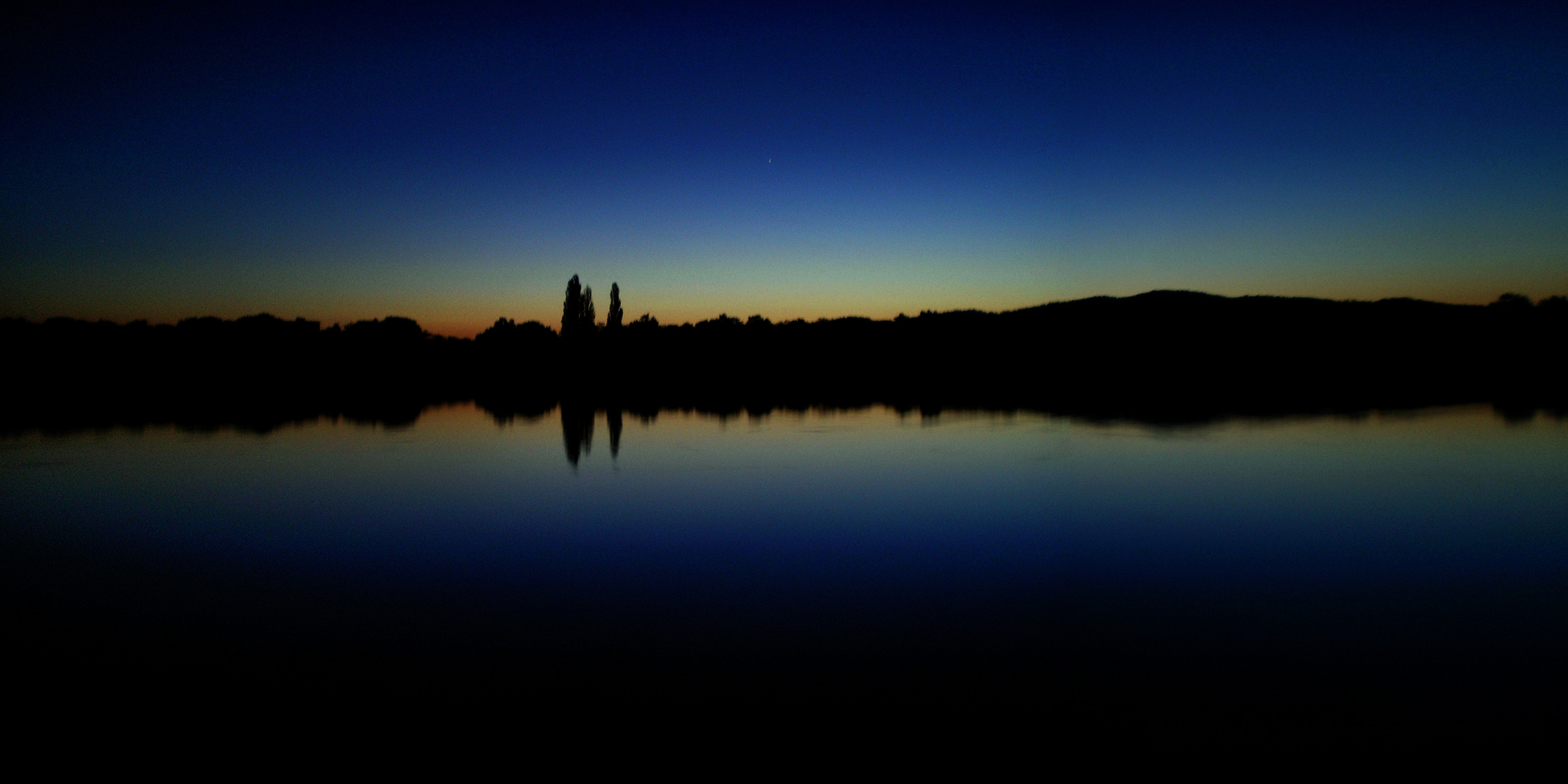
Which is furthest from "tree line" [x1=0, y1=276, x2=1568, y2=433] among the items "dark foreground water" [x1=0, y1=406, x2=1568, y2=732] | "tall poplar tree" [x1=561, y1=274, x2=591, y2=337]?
"dark foreground water" [x1=0, y1=406, x2=1568, y2=732]

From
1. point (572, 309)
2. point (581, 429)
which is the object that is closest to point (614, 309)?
point (572, 309)

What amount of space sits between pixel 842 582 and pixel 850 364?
64.1 metres

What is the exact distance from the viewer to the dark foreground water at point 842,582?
5.09 meters

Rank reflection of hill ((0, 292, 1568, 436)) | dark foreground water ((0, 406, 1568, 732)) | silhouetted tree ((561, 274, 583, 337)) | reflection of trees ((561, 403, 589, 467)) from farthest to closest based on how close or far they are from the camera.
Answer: silhouetted tree ((561, 274, 583, 337)) → reflection of hill ((0, 292, 1568, 436)) → reflection of trees ((561, 403, 589, 467)) → dark foreground water ((0, 406, 1568, 732))

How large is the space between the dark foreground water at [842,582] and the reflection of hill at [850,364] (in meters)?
15.2

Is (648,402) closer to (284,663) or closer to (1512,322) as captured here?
(284,663)

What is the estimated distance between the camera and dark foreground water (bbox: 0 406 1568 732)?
5.09 metres

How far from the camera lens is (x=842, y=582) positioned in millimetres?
7527

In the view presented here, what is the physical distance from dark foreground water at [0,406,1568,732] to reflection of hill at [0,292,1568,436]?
598 inches

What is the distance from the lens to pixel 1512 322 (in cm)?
6156

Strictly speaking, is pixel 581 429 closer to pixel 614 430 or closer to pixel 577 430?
pixel 577 430

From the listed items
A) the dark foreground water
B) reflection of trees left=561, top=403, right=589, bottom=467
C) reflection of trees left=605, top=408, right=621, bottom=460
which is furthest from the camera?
reflection of trees left=605, top=408, right=621, bottom=460

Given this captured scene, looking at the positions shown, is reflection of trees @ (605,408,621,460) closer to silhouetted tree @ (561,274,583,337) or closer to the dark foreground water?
the dark foreground water

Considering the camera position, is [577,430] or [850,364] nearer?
[577,430]
